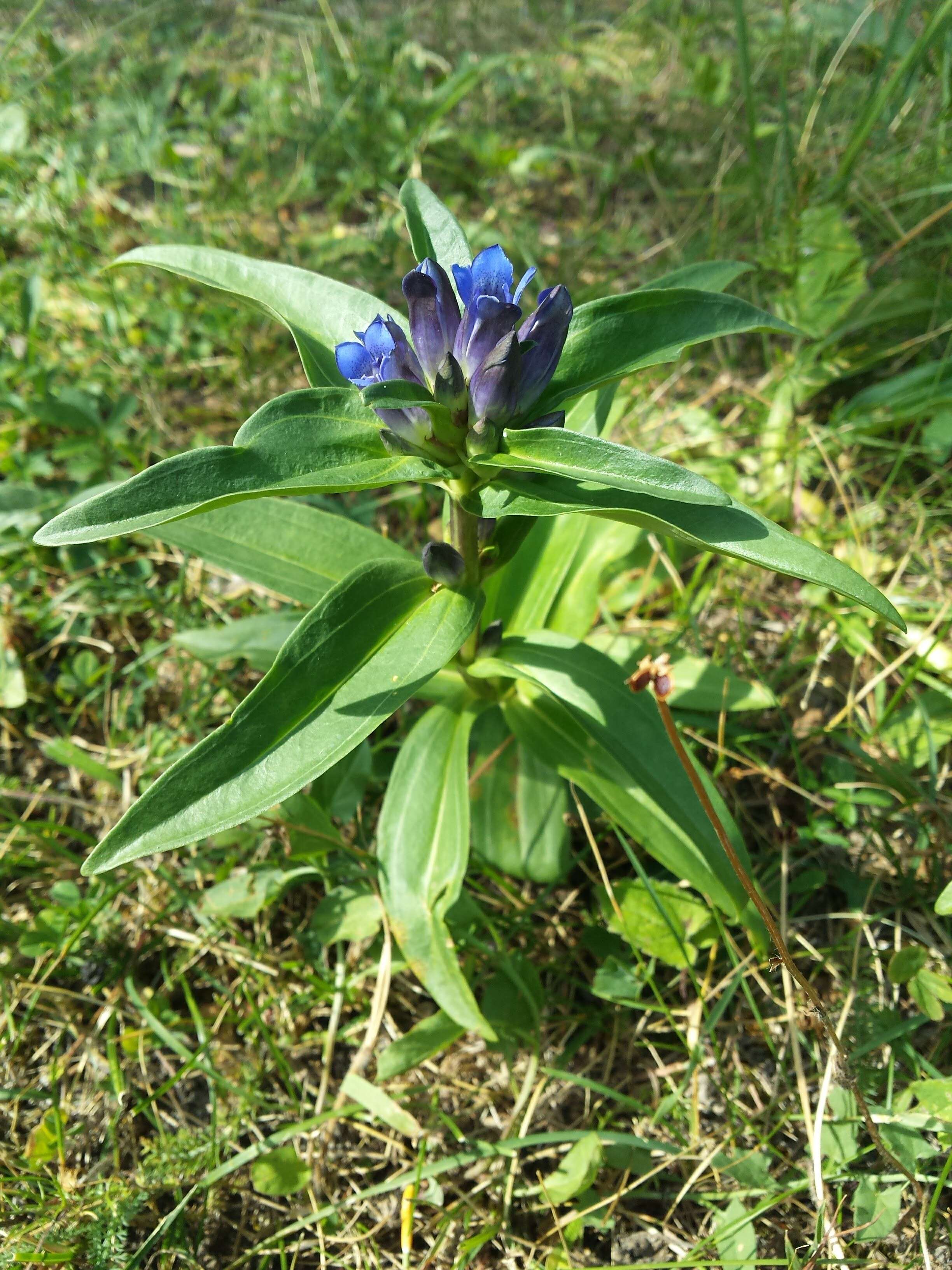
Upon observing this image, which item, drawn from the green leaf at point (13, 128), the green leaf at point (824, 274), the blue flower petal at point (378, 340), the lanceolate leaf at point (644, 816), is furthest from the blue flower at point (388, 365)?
the green leaf at point (13, 128)

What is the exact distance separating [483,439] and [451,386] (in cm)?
12

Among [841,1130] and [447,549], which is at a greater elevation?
[447,549]

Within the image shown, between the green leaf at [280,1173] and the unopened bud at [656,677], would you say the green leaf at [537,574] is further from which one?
the green leaf at [280,1173]

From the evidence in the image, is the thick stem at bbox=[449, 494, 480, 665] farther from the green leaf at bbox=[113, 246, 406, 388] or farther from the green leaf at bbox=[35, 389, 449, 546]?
the green leaf at bbox=[113, 246, 406, 388]

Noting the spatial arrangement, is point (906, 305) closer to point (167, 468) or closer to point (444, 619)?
point (444, 619)

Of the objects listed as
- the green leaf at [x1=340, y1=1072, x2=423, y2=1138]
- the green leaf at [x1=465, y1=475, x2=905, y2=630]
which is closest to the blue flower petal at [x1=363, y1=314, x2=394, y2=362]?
the green leaf at [x1=465, y1=475, x2=905, y2=630]

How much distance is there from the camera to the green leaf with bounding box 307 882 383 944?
241cm

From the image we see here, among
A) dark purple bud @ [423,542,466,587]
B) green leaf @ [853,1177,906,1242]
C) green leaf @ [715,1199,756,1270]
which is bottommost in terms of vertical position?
green leaf @ [715,1199,756,1270]

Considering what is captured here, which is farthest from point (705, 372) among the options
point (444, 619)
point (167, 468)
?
point (167, 468)

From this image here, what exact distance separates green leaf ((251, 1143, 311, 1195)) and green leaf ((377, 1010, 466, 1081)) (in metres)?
0.27

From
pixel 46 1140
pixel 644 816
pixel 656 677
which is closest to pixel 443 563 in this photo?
pixel 656 677

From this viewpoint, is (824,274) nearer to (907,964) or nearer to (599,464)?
(599,464)

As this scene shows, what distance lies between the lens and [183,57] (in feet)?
15.6

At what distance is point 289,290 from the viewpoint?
2088mm
